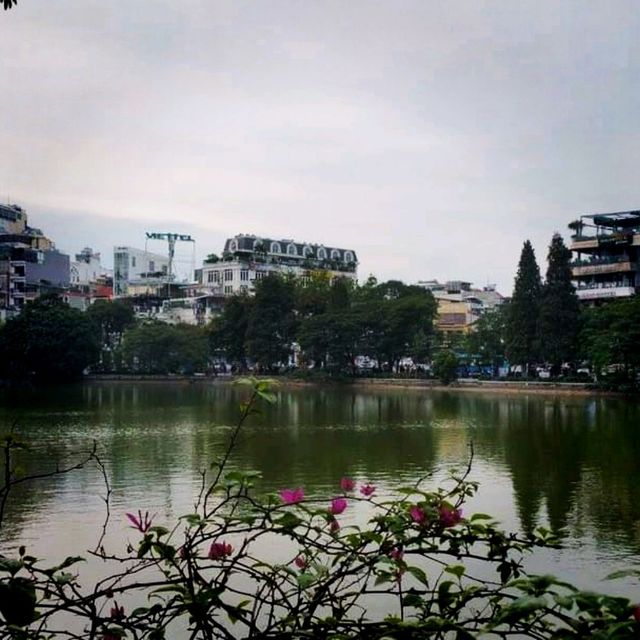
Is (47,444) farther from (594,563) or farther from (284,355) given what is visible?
(284,355)

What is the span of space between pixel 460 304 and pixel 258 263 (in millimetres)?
17825

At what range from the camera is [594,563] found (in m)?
8.38

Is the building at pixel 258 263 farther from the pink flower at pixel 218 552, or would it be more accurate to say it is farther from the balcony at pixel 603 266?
the pink flower at pixel 218 552

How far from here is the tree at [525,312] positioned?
131 ft

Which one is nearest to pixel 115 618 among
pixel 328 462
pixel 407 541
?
pixel 407 541

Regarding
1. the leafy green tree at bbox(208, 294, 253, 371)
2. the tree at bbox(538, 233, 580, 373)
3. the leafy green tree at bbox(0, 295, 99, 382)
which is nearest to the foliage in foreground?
the tree at bbox(538, 233, 580, 373)

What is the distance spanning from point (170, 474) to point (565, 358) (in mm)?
28264

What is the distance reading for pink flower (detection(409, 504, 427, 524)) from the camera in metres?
2.49

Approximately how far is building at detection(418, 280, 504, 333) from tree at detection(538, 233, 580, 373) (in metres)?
20.4

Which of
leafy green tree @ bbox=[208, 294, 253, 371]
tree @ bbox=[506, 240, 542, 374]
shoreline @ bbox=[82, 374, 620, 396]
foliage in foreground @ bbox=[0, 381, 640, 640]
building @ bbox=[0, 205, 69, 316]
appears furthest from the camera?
building @ bbox=[0, 205, 69, 316]

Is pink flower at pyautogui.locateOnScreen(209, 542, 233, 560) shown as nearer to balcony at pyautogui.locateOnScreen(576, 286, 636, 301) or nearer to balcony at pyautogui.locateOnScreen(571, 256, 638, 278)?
balcony at pyautogui.locateOnScreen(571, 256, 638, 278)

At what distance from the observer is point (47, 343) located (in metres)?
46.0

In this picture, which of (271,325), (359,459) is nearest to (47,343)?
(271,325)

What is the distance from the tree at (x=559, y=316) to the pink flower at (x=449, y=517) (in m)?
37.3
